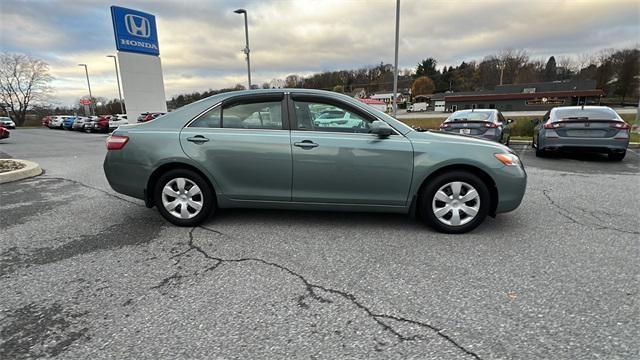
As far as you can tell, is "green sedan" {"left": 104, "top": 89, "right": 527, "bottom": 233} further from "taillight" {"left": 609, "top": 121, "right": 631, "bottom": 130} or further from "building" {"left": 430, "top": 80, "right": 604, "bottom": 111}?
"building" {"left": 430, "top": 80, "right": 604, "bottom": 111}

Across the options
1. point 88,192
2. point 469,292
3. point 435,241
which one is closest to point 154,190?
point 88,192

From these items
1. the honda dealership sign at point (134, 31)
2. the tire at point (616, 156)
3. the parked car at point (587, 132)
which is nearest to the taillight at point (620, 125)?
the parked car at point (587, 132)

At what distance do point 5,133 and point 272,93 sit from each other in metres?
22.3

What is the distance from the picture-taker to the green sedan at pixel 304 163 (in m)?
3.63

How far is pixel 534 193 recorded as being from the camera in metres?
5.37

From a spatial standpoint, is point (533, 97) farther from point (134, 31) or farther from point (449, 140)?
point (449, 140)

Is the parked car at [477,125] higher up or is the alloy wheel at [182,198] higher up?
the parked car at [477,125]

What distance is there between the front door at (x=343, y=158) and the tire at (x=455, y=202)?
0.29 metres

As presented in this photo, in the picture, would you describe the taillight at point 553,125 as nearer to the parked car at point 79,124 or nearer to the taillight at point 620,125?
the taillight at point 620,125

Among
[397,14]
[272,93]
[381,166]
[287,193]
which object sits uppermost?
[397,14]

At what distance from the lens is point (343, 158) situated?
11.9ft

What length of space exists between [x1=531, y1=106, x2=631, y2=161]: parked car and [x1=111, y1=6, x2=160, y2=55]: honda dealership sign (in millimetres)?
21181

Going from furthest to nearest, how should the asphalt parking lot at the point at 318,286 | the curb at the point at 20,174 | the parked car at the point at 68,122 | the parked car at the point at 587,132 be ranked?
the parked car at the point at 68,122, the parked car at the point at 587,132, the curb at the point at 20,174, the asphalt parking lot at the point at 318,286

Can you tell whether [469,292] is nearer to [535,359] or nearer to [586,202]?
[535,359]
